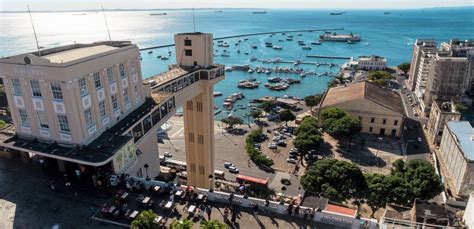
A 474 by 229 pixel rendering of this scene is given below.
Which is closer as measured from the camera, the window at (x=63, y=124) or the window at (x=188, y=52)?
the window at (x=63, y=124)

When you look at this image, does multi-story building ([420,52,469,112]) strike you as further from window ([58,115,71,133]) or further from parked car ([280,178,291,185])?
window ([58,115,71,133])

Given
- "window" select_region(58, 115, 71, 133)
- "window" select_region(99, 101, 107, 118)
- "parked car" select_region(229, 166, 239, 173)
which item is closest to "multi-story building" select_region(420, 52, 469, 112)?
"parked car" select_region(229, 166, 239, 173)

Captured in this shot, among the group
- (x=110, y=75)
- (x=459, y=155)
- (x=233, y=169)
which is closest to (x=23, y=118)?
(x=110, y=75)

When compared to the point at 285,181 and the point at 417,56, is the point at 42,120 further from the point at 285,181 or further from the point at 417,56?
the point at 417,56

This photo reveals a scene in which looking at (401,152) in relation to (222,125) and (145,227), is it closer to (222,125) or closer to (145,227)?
(222,125)

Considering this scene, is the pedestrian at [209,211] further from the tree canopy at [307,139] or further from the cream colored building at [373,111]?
the cream colored building at [373,111]

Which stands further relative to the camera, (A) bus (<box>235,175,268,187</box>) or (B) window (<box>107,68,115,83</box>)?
(A) bus (<box>235,175,268,187</box>)

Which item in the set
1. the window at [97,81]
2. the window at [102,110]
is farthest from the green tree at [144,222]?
the window at [97,81]
